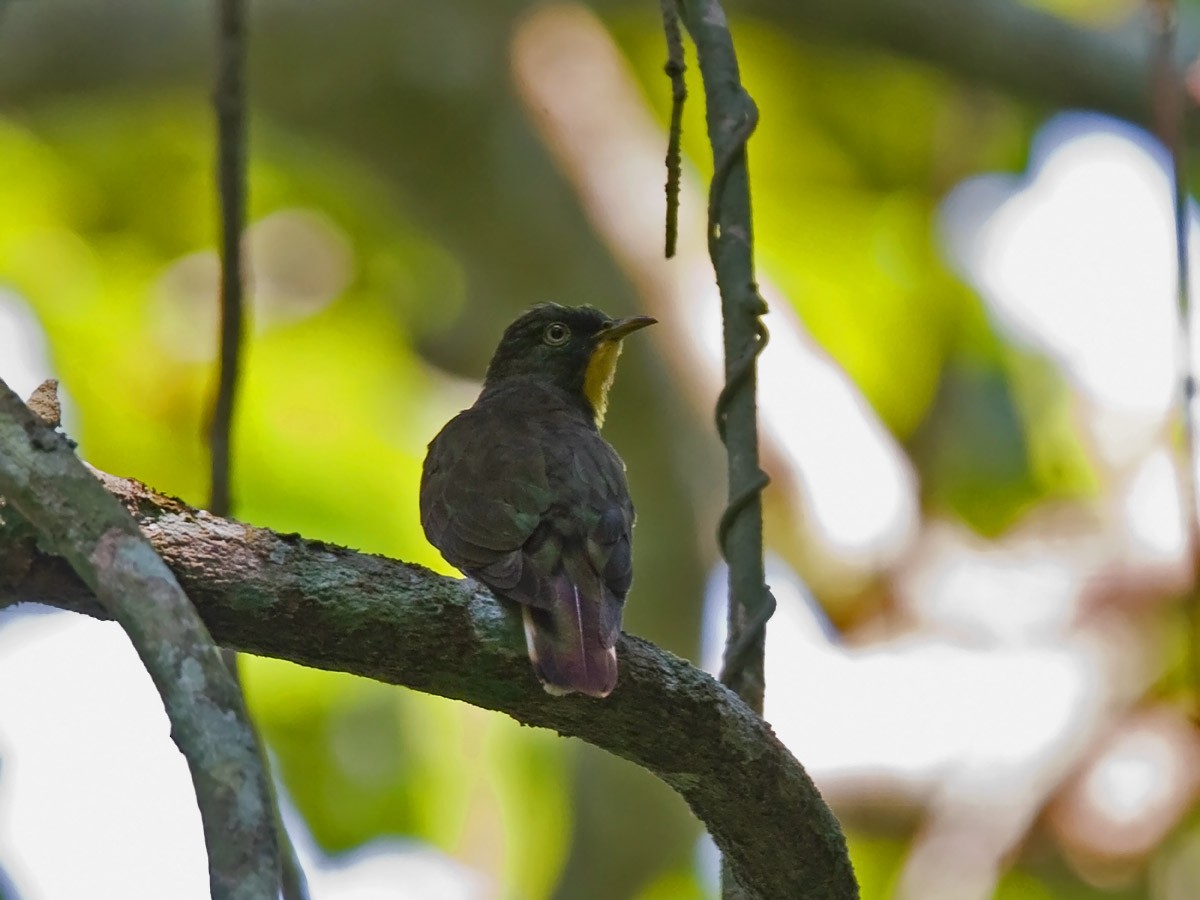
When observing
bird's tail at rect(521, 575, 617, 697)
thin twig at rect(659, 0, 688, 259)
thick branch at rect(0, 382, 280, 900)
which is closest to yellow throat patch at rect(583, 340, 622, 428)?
thin twig at rect(659, 0, 688, 259)

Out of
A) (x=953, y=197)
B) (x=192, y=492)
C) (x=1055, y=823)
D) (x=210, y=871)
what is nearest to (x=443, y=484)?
(x=210, y=871)

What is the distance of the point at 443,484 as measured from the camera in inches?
171

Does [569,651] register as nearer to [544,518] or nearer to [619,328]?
[544,518]

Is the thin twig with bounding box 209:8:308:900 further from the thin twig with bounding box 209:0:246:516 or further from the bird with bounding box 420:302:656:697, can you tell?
the bird with bounding box 420:302:656:697

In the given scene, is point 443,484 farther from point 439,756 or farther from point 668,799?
point 439,756

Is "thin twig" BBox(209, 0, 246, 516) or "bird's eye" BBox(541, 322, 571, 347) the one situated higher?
"bird's eye" BBox(541, 322, 571, 347)

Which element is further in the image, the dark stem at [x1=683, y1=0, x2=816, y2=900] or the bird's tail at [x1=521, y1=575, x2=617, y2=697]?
the dark stem at [x1=683, y1=0, x2=816, y2=900]

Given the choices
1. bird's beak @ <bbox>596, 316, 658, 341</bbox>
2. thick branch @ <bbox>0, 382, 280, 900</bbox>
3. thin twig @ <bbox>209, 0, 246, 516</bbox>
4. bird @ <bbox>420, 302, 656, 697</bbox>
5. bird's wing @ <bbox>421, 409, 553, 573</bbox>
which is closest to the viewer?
thick branch @ <bbox>0, 382, 280, 900</bbox>

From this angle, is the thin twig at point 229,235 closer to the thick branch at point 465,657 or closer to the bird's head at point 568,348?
the thick branch at point 465,657

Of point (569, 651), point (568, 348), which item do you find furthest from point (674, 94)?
point (568, 348)

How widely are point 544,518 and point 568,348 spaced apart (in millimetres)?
1857

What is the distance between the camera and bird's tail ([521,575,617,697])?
2812mm

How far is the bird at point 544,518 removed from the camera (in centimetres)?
299

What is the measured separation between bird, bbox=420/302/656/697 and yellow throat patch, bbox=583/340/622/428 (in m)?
0.09
